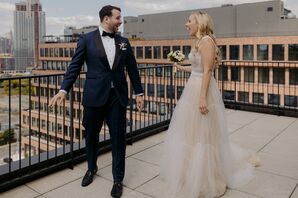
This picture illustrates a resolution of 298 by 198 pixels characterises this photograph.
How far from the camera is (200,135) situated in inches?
130

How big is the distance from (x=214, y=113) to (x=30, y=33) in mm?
194074

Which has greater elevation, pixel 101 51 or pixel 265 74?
pixel 265 74

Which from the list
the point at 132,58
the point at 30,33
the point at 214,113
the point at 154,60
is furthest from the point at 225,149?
the point at 30,33

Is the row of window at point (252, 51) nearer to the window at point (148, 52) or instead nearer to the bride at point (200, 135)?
the window at point (148, 52)

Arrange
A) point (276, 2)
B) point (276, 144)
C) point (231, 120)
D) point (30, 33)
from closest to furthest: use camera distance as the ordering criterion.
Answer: point (276, 144), point (231, 120), point (276, 2), point (30, 33)

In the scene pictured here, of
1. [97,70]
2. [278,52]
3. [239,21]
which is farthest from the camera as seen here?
[239,21]

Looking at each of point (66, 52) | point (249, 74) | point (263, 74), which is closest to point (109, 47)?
point (263, 74)

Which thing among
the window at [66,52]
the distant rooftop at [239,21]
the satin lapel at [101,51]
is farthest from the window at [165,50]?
the satin lapel at [101,51]

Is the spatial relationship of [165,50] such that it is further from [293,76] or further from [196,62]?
[196,62]

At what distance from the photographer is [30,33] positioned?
591 ft

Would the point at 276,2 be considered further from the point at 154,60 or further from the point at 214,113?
the point at 214,113

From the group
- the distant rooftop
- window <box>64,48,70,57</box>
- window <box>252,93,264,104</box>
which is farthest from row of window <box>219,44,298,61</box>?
window <box>64,48,70,57</box>

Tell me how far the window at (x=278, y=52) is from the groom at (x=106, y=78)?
4741 centimetres

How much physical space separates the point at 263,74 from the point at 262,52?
3.39 m
